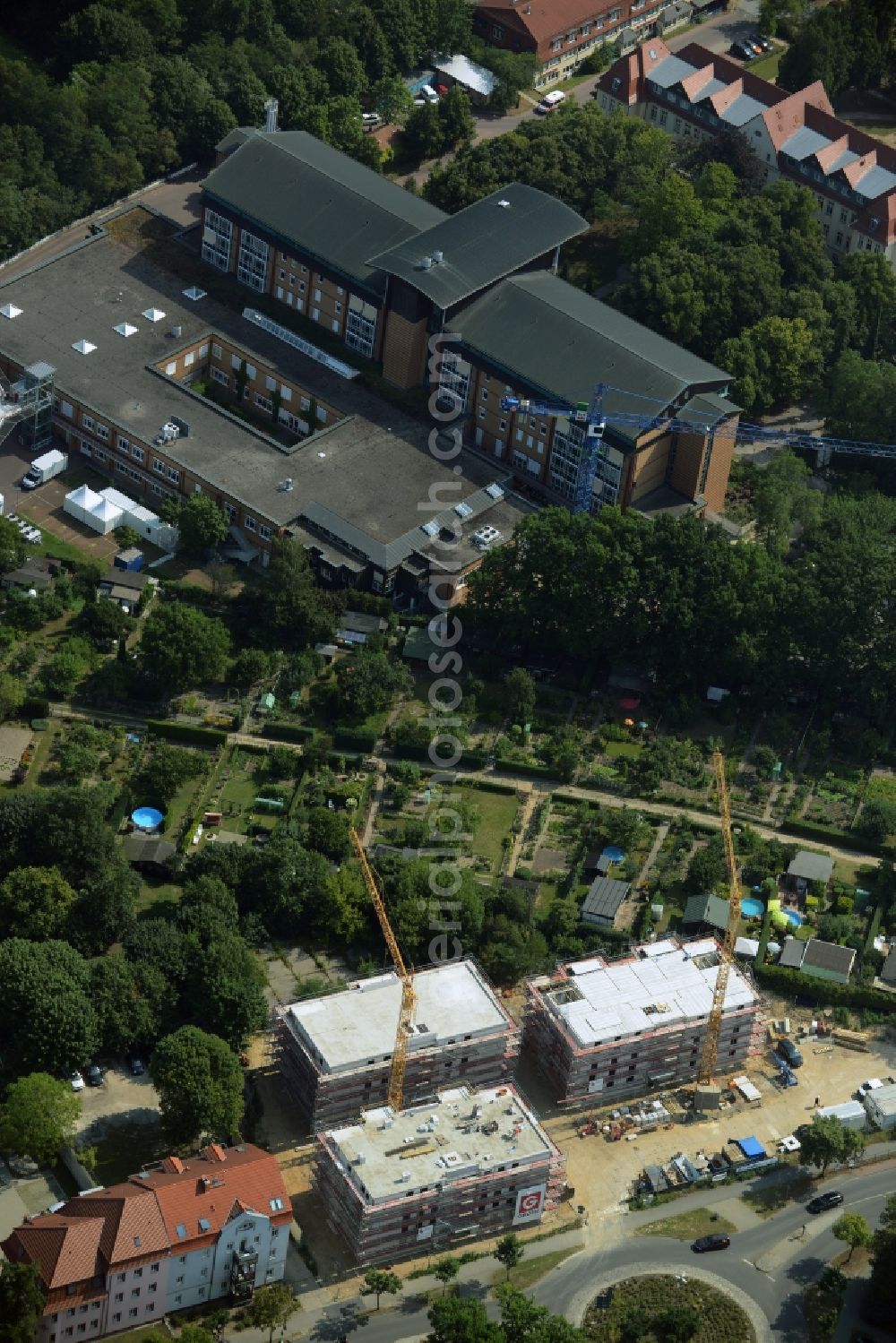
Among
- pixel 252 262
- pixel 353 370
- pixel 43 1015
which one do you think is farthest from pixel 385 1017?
pixel 252 262

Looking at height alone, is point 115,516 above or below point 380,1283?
above

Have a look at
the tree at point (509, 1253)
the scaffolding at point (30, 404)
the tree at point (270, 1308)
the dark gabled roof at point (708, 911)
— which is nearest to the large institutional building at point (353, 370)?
the scaffolding at point (30, 404)

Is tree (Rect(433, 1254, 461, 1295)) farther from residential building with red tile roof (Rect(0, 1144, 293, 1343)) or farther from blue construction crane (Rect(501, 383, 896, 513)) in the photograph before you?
blue construction crane (Rect(501, 383, 896, 513))

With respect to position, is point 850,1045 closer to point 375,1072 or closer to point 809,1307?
point 809,1307

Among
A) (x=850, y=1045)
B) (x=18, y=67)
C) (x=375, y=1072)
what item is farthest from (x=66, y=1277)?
(x=18, y=67)

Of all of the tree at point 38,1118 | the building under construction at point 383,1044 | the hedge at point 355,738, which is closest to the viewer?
the tree at point 38,1118

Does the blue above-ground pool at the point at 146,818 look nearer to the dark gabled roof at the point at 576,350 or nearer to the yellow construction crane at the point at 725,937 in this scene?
the yellow construction crane at the point at 725,937

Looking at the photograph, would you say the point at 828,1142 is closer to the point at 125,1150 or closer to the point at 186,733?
the point at 125,1150
